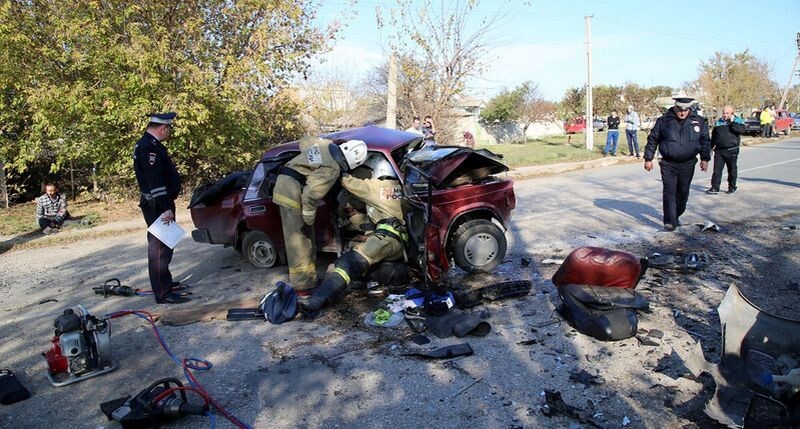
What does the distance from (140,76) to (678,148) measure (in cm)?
974

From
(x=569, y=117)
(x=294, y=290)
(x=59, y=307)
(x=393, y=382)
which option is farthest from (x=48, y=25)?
(x=569, y=117)

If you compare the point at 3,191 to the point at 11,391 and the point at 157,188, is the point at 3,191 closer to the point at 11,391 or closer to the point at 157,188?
the point at 157,188

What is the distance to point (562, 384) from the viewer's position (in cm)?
359

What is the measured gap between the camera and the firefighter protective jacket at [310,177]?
5.34m

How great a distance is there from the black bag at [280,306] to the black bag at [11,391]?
1861mm

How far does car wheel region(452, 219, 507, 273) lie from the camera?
5.62 metres

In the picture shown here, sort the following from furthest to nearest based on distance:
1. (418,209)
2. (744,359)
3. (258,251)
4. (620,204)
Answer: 1. (620,204)
2. (258,251)
3. (418,209)
4. (744,359)

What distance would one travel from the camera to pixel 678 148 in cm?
723

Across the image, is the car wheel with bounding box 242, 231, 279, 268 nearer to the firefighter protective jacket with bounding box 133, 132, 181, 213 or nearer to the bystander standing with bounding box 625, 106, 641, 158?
the firefighter protective jacket with bounding box 133, 132, 181, 213

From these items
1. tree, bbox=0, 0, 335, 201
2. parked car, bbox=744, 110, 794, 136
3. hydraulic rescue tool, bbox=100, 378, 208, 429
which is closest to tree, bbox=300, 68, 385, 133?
tree, bbox=0, 0, 335, 201

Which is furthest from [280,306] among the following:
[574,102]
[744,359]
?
[574,102]

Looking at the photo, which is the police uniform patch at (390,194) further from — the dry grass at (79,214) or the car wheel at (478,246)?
the dry grass at (79,214)

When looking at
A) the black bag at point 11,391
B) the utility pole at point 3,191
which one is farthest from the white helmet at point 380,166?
the utility pole at point 3,191

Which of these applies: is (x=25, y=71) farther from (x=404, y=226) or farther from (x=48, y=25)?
(x=404, y=226)
